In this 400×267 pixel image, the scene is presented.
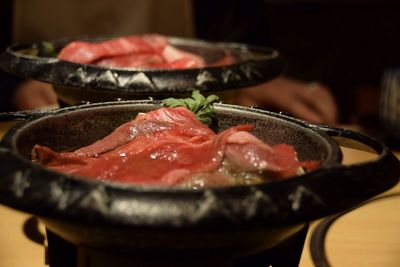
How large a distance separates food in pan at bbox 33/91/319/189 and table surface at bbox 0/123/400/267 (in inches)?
18.3

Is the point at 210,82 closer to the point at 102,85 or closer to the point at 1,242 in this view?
the point at 102,85

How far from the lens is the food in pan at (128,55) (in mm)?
1672

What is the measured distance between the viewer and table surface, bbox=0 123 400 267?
131cm

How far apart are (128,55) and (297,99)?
7.95ft

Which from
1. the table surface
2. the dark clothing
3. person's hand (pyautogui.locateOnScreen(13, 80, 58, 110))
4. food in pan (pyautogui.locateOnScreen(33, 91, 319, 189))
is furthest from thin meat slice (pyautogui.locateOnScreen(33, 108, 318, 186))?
the dark clothing

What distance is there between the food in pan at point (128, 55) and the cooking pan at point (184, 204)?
0.81 m

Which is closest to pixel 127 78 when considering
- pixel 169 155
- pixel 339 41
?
pixel 169 155

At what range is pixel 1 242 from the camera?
135 centimetres

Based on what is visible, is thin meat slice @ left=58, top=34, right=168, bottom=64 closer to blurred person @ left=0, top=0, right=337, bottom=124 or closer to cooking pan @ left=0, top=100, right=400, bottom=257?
cooking pan @ left=0, top=100, right=400, bottom=257

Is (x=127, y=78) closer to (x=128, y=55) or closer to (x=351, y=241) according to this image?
(x=128, y=55)

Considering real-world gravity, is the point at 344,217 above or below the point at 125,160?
below

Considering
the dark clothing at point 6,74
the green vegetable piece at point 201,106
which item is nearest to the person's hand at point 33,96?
the dark clothing at point 6,74

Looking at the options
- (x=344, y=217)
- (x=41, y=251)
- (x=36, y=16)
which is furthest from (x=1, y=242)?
(x=36, y=16)

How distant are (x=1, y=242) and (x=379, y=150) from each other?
3.14 feet
